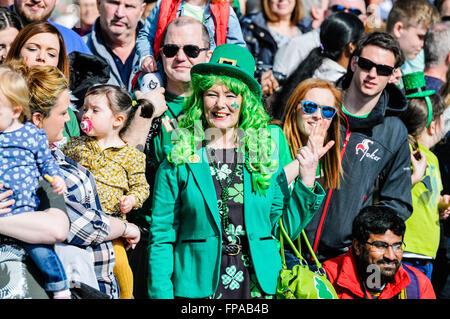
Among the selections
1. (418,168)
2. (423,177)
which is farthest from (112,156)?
(423,177)

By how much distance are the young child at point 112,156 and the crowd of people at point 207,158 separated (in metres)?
0.01

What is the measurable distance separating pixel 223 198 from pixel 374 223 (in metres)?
1.59

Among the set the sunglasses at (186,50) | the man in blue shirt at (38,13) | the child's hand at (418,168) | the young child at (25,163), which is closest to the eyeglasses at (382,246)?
the child's hand at (418,168)

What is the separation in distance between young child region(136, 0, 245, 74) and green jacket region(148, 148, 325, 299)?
1.87m

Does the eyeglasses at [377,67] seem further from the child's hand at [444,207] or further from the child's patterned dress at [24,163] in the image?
the child's patterned dress at [24,163]

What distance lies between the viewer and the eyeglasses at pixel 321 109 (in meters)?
5.61

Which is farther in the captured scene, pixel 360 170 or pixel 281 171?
pixel 360 170

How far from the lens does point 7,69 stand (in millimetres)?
4117

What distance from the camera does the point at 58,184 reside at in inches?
157

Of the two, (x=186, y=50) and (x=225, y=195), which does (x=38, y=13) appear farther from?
(x=225, y=195)

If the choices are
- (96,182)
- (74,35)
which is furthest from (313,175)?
(74,35)

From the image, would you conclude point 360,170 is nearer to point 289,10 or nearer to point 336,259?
point 336,259

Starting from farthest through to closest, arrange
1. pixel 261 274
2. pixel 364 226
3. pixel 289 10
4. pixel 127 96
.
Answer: pixel 289 10
pixel 364 226
pixel 127 96
pixel 261 274
